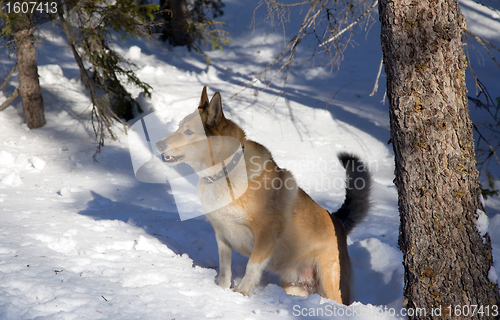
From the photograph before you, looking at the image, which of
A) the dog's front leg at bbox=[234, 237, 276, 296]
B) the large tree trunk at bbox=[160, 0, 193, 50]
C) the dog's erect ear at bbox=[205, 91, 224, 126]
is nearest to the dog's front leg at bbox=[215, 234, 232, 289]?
the dog's front leg at bbox=[234, 237, 276, 296]

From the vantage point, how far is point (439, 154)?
89.6 inches

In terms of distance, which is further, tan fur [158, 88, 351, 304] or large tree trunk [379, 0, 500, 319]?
tan fur [158, 88, 351, 304]

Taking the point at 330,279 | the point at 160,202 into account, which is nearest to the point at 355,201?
the point at 330,279

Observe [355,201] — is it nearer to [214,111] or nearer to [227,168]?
[227,168]

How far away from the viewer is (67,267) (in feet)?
8.73

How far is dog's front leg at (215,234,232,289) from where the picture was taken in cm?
310

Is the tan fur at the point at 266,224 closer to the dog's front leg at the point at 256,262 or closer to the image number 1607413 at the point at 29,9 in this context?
the dog's front leg at the point at 256,262

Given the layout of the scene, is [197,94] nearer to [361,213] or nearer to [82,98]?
[82,98]

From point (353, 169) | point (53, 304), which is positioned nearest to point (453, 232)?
point (353, 169)

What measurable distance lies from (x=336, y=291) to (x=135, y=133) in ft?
16.6

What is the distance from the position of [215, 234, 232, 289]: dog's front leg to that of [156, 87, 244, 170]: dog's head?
2.30 ft

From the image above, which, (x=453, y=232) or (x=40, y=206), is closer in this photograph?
(x=453, y=232)
